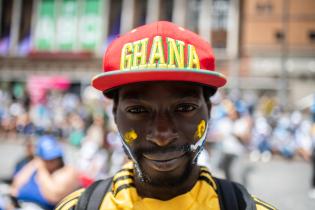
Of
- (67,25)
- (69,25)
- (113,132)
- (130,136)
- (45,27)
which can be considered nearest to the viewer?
(130,136)

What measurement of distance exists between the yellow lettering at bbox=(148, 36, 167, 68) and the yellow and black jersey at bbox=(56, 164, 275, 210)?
419 millimetres

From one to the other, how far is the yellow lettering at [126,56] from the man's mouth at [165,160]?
0.27 meters

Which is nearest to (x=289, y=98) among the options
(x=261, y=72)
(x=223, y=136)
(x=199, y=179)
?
(x=261, y=72)

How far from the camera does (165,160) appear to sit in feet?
4.02

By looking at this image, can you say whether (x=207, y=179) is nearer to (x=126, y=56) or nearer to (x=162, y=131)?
(x=162, y=131)

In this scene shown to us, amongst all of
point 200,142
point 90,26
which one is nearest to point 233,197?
point 200,142

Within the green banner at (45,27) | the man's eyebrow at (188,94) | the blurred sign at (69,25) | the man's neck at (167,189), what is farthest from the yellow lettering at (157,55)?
the green banner at (45,27)

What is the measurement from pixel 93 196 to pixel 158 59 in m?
0.51

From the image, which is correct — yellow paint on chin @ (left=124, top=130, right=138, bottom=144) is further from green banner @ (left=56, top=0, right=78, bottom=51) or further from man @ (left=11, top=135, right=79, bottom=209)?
green banner @ (left=56, top=0, right=78, bottom=51)

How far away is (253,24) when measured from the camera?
29062 millimetres

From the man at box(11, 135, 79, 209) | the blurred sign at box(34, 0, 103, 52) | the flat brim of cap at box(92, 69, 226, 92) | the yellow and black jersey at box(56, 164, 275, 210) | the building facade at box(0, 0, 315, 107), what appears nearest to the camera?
the flat brim of cap at box(92, 69, 226, 92)

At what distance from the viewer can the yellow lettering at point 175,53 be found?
1.21m

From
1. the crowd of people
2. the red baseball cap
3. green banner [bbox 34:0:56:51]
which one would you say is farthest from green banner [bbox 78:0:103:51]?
the red baseball cap

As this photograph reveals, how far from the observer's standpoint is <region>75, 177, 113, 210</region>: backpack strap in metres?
1.35
